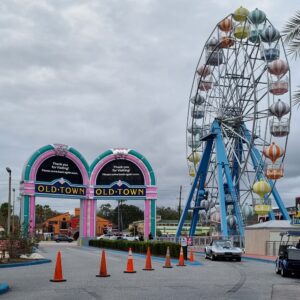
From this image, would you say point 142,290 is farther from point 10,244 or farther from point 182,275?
point 10,244

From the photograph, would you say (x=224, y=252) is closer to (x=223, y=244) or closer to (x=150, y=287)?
(x=223, y=244)

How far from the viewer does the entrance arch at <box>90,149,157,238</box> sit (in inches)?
2272

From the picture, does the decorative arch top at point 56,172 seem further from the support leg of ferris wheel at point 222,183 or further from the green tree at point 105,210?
the green tree at point 105,210

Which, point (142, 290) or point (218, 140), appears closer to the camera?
point (142, 290)

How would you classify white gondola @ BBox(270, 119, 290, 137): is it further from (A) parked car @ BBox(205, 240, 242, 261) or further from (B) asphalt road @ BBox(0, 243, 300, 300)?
(B) asphalt road @ BBox(0, 243, 300, 300)

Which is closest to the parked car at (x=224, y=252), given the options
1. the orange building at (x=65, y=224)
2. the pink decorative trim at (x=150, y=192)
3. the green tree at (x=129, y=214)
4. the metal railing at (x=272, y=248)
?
the metal railing at (x=272, y=248)

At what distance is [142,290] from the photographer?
14.0 metres

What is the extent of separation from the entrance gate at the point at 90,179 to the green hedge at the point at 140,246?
4.97 m

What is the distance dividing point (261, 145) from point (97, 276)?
24.5m

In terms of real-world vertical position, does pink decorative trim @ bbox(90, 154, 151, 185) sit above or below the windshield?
above

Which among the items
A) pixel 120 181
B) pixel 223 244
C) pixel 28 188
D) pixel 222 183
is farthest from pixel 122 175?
pixel 223 244

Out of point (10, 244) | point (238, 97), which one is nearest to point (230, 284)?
point (10, 244)

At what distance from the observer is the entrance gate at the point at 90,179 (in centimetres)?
5516

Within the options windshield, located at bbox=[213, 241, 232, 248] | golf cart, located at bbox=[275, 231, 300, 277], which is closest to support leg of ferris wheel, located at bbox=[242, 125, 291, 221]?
windshield, located at bbox=[213, 241, 232, 248]
